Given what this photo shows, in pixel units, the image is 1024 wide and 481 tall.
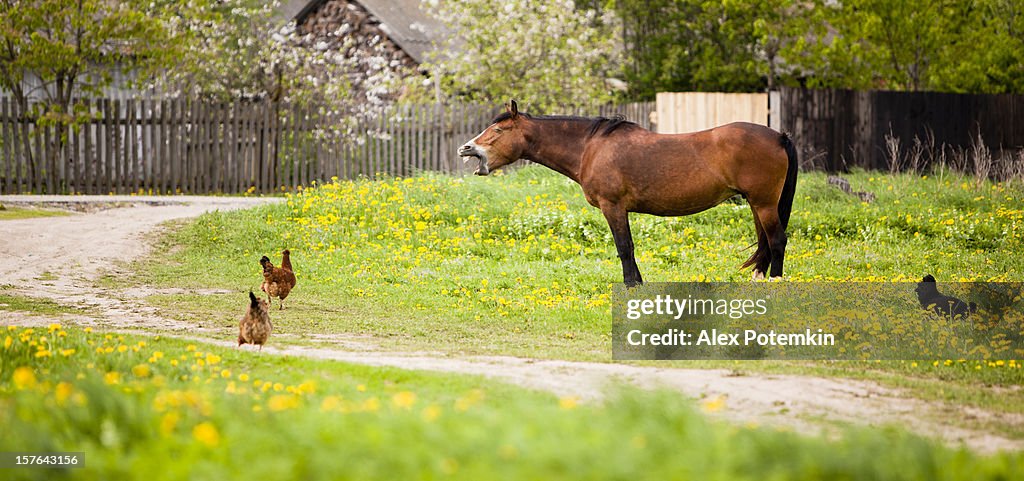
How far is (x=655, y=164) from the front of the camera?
469 inches

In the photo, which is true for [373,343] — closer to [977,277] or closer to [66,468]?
[66,468]

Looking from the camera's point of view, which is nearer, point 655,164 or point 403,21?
point 655,164

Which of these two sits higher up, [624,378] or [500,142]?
[500,142]

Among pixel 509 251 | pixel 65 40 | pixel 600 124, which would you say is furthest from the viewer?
pixel 65 40

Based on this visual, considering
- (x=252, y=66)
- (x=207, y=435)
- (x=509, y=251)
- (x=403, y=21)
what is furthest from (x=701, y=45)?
(x=207, y=435)

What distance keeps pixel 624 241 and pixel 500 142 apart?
1.60 meters

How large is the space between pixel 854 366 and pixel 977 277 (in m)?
4.78

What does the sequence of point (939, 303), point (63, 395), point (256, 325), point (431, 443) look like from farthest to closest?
point (939, 303) < point (256, 325) < point (63, 395) < point (431, 443)

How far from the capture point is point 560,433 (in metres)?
4.93

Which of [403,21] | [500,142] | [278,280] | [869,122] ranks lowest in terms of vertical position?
[278,280]

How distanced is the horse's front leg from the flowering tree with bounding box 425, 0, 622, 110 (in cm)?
1640

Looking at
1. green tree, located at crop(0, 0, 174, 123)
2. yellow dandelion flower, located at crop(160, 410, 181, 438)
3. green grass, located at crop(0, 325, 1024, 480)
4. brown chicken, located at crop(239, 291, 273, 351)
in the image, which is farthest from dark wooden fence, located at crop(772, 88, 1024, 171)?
yellow dandelion flower, located at crop(160, 410, 181, 438)

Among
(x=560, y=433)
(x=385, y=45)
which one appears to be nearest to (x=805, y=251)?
(x=560, y=433)

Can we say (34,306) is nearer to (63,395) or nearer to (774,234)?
(63,395)
